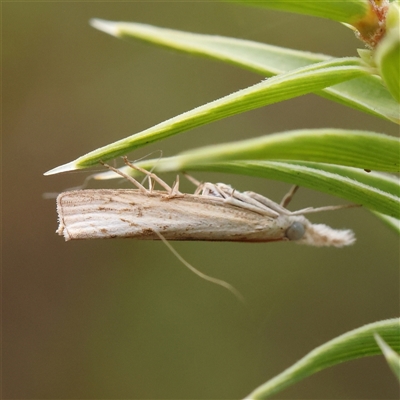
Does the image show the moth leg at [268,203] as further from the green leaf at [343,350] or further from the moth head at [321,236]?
the green leaf at [343,350]

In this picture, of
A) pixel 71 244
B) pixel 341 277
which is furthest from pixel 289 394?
pixel 71 244

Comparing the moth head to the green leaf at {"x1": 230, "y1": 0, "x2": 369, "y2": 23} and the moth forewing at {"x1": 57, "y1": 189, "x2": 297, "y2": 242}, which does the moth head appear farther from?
the green leaf at {"x1": 230, "y1": 0, "x2": 369, "y2": 23}

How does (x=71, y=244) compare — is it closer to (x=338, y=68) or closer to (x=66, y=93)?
(x=66, y=93)

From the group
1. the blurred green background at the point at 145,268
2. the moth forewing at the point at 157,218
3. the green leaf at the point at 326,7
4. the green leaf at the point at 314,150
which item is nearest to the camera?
the green leaf at the point at 314,150

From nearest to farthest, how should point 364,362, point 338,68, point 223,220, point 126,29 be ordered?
point 338,68, point 126,29, point 223,220, point 364,362

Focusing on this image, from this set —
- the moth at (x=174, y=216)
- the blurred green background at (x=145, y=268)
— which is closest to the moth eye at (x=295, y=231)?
the moth at (x=174, y=216)

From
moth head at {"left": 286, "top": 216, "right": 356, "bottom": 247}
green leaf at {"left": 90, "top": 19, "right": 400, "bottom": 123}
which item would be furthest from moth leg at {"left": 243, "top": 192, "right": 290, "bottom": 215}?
green leaf at {"left": 90, "top": 19, "right": 400, "bottom": 123}
